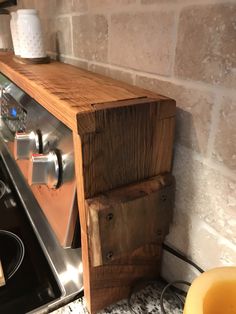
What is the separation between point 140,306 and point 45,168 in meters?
0.32

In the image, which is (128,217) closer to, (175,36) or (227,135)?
(227,135)

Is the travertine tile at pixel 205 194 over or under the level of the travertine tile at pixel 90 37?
under

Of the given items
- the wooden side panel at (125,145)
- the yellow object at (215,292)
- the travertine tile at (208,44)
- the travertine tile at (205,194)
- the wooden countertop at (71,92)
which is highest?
the travertine tile at (208,44)

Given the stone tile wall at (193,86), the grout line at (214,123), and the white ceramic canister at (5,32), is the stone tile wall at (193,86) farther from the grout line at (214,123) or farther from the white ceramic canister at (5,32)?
the white ceramic canister at (5,32)

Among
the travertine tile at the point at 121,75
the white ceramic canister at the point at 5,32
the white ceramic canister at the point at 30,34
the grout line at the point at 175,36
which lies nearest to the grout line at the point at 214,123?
the grout line at the point at 175,36

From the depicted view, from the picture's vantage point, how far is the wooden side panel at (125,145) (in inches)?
15.0

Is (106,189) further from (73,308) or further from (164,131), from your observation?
(73,308)

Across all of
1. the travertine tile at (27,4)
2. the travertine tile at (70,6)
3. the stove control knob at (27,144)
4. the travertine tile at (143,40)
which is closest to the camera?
the travertine tile at (143,40)

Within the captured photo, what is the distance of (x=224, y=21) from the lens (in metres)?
0.36

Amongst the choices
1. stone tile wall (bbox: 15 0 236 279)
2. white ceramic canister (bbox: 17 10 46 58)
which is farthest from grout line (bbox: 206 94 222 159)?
white ceramic canister (bbox: 17 10 46 58)

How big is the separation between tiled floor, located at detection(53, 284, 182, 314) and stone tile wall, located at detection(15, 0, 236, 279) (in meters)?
0.06

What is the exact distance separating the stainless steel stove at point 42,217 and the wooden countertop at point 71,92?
61mm

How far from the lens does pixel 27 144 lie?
58 cm

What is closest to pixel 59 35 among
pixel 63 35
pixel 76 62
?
pixel 63 35
